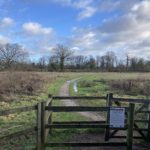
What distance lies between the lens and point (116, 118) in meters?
8.45

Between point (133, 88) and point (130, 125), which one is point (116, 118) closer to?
A: point (130, 125)

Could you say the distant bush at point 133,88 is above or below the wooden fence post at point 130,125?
below

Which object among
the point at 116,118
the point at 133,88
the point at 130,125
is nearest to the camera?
the point at 130,125

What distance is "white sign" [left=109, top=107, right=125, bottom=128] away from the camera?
8.38 metres

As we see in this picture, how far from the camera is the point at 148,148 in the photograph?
30.2 ft

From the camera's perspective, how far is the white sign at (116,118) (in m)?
8.38

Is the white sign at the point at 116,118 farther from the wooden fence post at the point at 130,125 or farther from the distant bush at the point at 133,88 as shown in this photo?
the distant bush at the point at 133,88

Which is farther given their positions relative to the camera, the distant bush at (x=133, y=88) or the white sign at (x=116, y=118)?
the distant bush at (x=133, y=88)

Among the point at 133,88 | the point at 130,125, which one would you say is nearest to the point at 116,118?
the point at 130,125

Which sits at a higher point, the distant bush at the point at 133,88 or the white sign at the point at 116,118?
the white sign at the point at 116,118

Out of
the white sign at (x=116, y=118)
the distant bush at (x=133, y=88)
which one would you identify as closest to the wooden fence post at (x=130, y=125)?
the white sign at (x=116, y=118)

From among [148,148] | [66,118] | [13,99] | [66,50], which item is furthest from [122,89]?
[66,50]

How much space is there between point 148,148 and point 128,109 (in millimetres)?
1596

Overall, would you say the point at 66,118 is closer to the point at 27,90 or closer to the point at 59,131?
the point at 59,131
